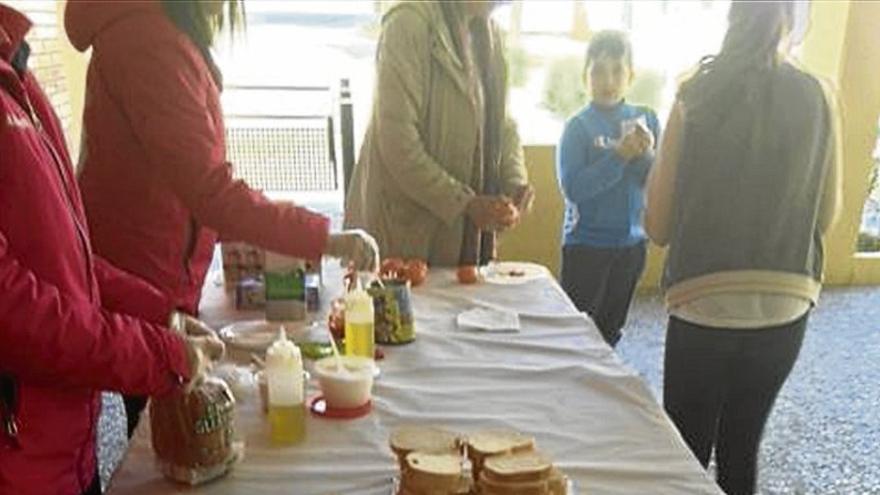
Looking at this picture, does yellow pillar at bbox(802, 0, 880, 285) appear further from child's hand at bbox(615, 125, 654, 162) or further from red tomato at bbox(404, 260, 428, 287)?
red tomato at bbox(404, 260, 428, 287)

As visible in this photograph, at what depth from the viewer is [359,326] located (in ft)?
4.54

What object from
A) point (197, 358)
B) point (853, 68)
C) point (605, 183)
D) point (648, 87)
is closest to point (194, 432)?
point (197, 358)

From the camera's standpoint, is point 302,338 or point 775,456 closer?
point 302,338

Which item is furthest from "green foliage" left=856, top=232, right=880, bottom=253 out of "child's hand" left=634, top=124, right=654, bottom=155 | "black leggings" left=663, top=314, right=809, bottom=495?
"black leggings" left=663, top=314, right=809, bottom=495

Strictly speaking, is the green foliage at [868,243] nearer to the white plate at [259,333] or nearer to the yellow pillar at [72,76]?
the white plate at [259,333]

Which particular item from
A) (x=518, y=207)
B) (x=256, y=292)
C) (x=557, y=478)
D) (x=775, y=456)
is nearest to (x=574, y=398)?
(x=557, y=478)

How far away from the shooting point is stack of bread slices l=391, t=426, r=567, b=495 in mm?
913

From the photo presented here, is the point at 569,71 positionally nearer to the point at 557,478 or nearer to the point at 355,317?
the point at 355,317

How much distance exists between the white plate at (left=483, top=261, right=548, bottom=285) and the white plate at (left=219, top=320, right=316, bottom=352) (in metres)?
0.48

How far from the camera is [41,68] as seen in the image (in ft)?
11.3

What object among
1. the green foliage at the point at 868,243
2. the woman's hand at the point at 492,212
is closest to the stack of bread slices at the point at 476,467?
the woman's hand at the point at 492,212

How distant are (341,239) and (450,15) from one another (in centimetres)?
82

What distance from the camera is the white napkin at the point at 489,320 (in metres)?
1.57

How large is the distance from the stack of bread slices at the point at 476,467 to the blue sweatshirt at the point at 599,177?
5.03ft
